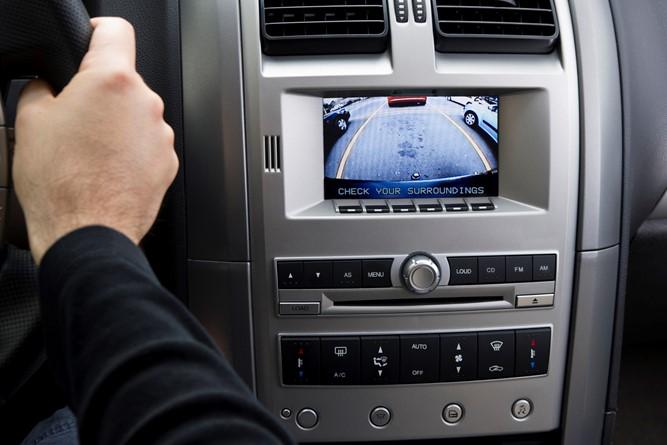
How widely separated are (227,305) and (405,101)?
430 mm

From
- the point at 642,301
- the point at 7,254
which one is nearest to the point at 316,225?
the point at 7,254

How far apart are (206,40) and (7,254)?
431mm

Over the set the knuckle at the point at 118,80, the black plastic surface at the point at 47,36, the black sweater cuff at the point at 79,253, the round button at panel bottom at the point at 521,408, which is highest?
the black plastic surface at the point at 47,36

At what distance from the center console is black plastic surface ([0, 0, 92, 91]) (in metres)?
0.35

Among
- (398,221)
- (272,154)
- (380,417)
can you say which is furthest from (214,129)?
(380,417)

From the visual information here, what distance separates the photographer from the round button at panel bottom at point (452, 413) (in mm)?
1175

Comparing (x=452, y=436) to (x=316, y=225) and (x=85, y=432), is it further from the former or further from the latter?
(x=85, y=432)

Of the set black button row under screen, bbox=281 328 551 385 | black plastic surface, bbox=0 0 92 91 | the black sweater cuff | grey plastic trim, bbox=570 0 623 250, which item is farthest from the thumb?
grey plastic trim, bbox=570 0 623 250

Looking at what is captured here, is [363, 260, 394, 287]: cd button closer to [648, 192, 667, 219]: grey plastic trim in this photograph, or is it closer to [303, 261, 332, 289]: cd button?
[303, 261, 332, 289]: cd button

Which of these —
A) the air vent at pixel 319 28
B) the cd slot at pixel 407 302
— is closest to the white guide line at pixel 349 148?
the air vent at pixel 319 28

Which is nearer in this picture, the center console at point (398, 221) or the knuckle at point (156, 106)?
the knuckle at point (156, 106)

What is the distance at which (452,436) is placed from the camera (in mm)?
1193

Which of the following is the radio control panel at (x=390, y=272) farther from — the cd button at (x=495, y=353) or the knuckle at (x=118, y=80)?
the knuckle at (x=118, y=80)

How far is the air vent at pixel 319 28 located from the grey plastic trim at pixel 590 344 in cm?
49
